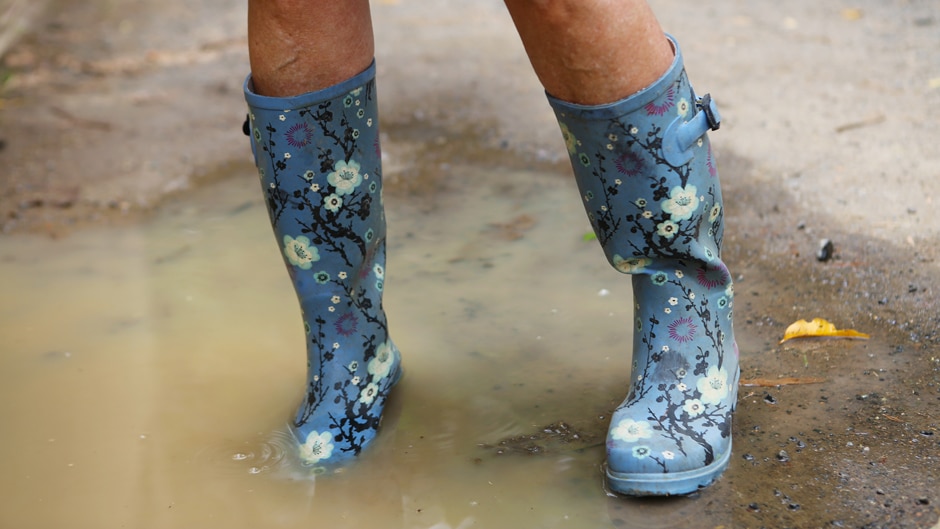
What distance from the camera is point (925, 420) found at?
129cm

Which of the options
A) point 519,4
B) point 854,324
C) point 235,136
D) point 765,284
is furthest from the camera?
point 235,136

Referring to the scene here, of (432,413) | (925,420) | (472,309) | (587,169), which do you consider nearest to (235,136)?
(472,309)

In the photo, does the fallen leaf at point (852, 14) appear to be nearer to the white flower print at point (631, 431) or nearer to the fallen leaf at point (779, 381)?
the fallen leaf at point (779, 381)

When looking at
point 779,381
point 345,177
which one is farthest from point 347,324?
point 779,381

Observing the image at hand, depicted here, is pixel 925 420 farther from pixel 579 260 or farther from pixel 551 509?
pixel 579 260

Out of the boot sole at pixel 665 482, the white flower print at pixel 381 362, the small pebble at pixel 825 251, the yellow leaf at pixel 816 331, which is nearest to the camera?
the boot sole at pixel 665 482

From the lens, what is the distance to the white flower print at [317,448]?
1349 mm

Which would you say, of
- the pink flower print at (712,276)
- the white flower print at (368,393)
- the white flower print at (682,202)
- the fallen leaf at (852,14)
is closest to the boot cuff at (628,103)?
the white flower print at (682,202)

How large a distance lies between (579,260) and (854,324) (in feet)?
1.76

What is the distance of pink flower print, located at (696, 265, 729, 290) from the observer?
124 cm

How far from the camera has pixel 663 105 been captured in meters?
1.13

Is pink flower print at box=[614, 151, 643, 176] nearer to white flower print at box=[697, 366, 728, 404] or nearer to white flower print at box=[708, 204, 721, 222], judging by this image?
white flower print at box=[708, 204, 721, 222]

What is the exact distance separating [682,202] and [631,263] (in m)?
0.11

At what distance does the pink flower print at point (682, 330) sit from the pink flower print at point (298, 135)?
1.72ft
